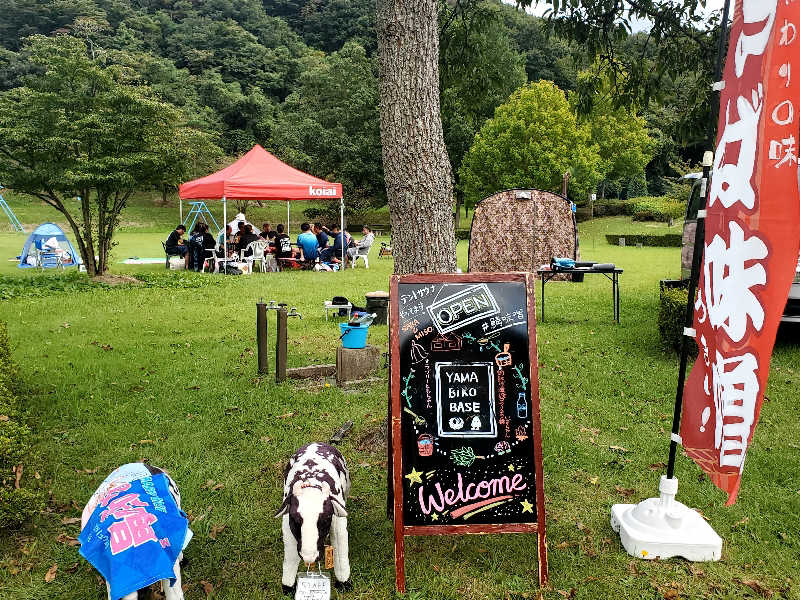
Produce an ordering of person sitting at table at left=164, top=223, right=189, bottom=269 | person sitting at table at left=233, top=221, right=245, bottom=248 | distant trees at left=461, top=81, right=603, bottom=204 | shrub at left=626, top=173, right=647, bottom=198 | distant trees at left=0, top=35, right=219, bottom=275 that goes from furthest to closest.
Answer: shrub at left=626, top=173, right=647, bottom=198, distant trees at left=461, top=81, right=603, bottom=204, person sitting at table at left=233, top=221, right=245, bottom=248, person sitting at table at left=164, top=223, right=189, bottom=269, distant trees at left=0, top=35, right=219, bottom=275

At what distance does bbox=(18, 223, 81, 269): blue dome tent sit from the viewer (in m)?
16.1

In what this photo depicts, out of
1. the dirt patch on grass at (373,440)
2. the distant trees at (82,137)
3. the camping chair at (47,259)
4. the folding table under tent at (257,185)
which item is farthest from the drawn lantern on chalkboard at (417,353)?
the camping chair at (47,259)

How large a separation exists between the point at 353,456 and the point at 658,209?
37.2 meters

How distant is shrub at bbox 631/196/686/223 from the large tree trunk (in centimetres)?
3237

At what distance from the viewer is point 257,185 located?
49.9ft

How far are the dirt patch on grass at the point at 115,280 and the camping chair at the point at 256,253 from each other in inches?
113

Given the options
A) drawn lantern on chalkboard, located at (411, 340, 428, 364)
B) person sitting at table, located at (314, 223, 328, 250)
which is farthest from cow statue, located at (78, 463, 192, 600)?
person sitting at table, located at (314, 223, 328, 250)

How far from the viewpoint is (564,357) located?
24.2 feet

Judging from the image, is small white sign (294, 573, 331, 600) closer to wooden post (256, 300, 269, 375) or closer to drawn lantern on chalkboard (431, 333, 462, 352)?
drawn lantern on chalkboard (431, 333, 462, 352)

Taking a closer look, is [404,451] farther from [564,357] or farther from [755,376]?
[564,357]

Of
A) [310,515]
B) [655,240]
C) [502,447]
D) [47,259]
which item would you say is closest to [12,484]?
[310,515]

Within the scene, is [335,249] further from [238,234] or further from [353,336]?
[353,336]

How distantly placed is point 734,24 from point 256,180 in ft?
45.1

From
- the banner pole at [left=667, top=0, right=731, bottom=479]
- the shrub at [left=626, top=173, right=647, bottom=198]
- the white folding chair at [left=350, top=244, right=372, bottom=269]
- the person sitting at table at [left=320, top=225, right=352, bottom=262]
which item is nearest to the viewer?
the banner pole at [left=667, top=0, right=731, bottom=479]
